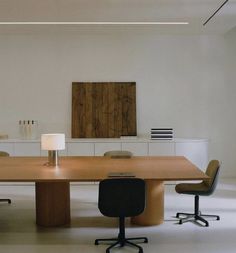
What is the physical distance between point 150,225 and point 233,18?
12.1 feet

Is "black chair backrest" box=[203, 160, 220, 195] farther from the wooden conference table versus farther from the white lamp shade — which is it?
the white lamp shade

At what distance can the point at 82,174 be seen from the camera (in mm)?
3957

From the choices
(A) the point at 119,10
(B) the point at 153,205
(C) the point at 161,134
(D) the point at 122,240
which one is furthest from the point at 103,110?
(D) the point at 122,240

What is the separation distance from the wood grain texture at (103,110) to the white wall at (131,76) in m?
0.16

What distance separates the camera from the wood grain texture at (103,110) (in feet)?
24.2

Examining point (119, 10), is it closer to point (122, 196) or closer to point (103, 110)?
point (103, 110)

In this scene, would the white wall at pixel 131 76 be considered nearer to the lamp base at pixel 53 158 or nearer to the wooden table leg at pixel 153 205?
the lamp base at pixel 53 158

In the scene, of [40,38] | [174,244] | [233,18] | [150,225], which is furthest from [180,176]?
[40,38]

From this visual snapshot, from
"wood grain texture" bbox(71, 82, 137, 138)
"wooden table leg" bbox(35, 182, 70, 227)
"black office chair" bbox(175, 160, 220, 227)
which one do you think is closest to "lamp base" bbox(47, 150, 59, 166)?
"wooden table leg" bbox(35, 182, 70, 227)

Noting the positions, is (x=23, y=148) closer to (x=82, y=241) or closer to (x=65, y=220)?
(x=65, y=220)

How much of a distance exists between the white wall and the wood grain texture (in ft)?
0.53

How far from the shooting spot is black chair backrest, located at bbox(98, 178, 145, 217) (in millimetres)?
3508

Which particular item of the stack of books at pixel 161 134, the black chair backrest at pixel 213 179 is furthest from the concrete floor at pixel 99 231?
the stack of books at pixel 161 134

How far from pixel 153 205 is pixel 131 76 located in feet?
11.7
